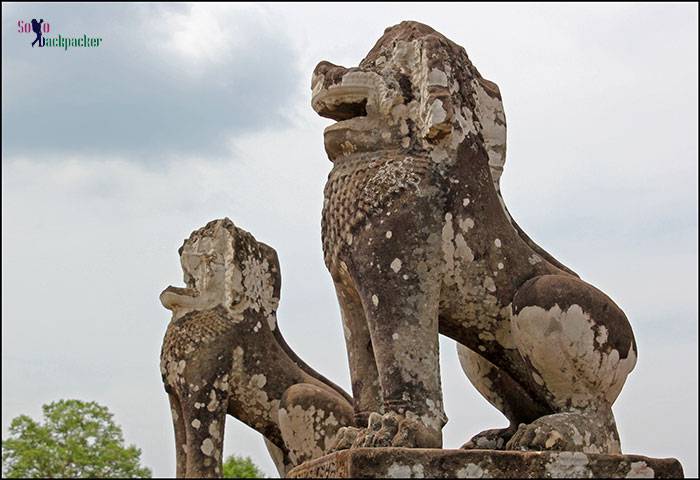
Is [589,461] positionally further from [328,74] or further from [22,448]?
[22,448]

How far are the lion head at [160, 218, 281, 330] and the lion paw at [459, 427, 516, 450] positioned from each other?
15.8 ft

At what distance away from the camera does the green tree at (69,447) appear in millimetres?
22891

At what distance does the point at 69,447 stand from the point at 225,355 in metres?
14.4

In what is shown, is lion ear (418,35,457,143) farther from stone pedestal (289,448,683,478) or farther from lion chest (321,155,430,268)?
stone pedestal (289,448,683,478)

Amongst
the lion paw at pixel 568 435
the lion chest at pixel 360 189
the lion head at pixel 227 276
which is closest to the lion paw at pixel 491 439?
the lion paw at pixel 568 435

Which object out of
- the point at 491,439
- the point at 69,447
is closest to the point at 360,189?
the point at 491,439

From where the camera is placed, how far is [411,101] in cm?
542

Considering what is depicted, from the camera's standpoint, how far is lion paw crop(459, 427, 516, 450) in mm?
5477

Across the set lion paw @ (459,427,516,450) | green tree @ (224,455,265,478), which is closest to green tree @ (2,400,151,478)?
green tree @ (224,455,265,478)

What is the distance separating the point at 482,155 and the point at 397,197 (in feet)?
1.91

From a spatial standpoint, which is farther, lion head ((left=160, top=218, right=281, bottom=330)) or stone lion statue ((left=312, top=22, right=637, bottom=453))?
lion head ((left=160, top=218, right=281, bottom=330))

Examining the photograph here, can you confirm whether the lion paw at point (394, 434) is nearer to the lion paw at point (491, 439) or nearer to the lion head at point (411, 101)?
the lion paw at point (491, 439)

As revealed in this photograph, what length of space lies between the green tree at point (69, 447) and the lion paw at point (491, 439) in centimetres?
1871

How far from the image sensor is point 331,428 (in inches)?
339
